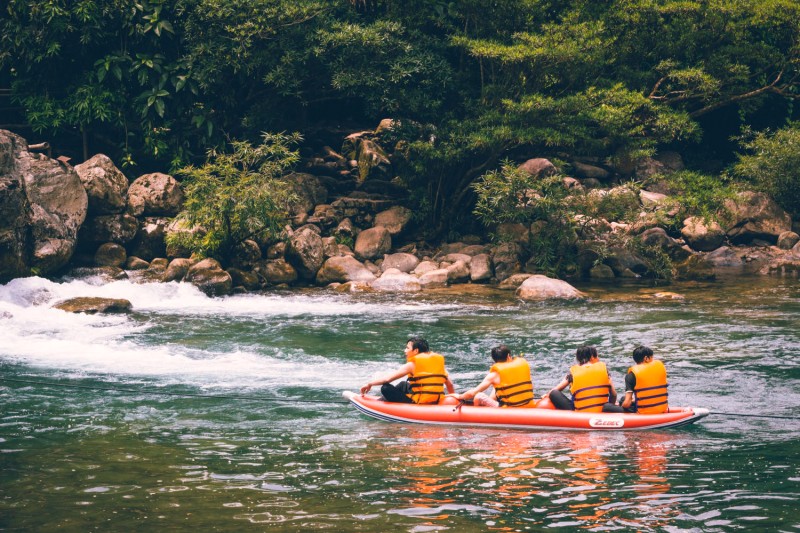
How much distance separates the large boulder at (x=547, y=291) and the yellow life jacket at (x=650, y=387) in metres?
9.48

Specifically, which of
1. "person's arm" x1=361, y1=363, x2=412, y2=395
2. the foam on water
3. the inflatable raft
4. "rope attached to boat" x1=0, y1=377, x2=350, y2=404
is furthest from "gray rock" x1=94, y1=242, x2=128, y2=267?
"person's arm" x1=361, y1=363, x2=412, y2=395

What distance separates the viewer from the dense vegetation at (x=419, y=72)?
2188cm

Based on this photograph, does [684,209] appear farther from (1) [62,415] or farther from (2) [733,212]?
(1) [62,415]

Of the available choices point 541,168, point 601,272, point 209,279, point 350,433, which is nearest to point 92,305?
point 209,279

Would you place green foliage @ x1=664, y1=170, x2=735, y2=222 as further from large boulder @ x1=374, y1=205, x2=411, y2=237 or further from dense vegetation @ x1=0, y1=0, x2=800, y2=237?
large boulder @ x1=374, y1=205, x2=411, y2=237

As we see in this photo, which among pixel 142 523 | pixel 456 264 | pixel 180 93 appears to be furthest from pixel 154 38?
pixel 142 523

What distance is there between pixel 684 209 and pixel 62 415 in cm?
1759

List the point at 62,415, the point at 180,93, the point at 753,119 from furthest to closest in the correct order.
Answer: the point at 753,119 → the point at 180,93 → the point at 62,415

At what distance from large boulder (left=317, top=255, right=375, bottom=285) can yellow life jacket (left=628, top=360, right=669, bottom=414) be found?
40.4 ft

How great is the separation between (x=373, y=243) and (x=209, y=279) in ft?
17.3

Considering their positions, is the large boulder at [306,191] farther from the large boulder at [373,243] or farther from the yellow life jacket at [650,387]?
the yellow life jacket at [650,387]

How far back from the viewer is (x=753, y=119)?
30328mm

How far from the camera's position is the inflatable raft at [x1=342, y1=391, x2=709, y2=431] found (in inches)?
371

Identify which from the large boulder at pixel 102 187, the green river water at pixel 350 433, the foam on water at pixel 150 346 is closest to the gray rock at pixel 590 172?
the green river water at pixel 350 433
